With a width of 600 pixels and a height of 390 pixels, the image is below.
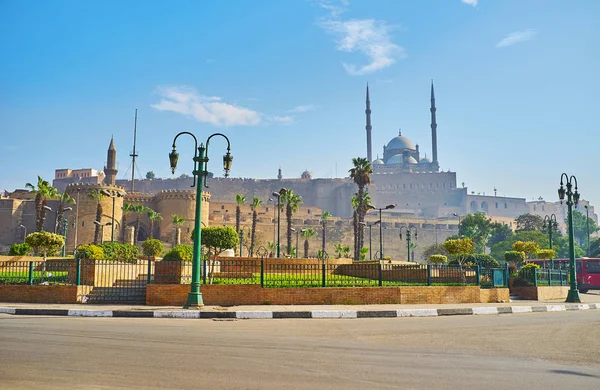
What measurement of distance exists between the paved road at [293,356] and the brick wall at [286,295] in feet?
12.0

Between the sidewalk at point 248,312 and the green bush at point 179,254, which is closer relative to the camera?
the sidewalk at point 248,312

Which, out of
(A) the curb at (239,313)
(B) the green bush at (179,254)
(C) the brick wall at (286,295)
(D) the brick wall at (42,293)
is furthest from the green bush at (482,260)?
(D) the brick wall at (42,293)

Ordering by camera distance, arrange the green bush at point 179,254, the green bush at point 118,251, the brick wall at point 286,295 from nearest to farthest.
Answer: the brick wall at point 286,295, the green bush at point 179,254, the green bush at point 118,251

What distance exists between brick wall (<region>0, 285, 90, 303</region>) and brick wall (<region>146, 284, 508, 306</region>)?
2.11 metres

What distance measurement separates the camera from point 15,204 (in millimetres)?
64000

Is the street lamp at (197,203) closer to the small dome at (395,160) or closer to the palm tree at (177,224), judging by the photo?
the palm tree at (177,224)

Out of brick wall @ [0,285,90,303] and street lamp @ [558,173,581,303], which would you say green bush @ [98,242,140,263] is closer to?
brick wall @ [0,285,90,303]

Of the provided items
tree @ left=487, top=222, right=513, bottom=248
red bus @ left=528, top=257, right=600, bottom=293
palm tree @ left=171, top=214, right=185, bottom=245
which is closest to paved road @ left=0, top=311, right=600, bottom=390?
red bus @ left=528, top=257, right=600, bottom=293

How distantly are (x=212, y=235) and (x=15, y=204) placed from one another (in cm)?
5612

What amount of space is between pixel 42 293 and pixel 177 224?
4929 centimetres

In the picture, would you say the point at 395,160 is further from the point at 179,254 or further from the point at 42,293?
the point at 42,293

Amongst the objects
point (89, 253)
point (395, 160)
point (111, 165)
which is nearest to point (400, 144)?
point (395, 160)

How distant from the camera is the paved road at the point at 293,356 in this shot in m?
4.86

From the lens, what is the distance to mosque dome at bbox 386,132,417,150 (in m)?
125
